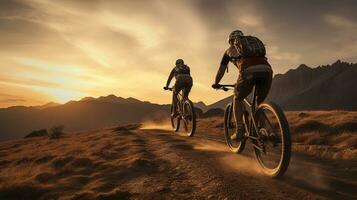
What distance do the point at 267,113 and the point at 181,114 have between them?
31.0ft

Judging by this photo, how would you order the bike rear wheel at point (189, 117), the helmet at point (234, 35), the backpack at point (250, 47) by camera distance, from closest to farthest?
the backpack at point (250, 47) < the helmet at point (234, 35) < the bike rear wheel at point (189, 117)

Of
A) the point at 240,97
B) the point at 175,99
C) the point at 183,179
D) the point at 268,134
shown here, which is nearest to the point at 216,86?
the point at 240,97

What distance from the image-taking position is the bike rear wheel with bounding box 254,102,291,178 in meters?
6.78

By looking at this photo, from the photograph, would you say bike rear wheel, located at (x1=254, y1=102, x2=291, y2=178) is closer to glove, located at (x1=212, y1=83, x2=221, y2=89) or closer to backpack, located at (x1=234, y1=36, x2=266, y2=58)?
backpack, located at (x1=234, y1=36, x2=266, y2=58)

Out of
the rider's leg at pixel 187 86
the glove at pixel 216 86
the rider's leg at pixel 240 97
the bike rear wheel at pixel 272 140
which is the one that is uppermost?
the rider's leg at pixel 187 86

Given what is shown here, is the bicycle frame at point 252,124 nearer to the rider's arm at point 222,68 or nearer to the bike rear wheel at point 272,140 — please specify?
the bike rear wheel at point 272,140

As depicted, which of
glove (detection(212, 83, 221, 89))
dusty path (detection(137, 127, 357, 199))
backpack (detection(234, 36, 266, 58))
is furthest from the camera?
glove (detection(212, 83, 221, 89))

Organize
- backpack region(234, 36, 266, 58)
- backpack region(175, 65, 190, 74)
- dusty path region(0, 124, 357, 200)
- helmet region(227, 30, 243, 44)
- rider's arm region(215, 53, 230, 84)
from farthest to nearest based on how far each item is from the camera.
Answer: backpack region(175, 65, 190, 74) < rider's arm region(215, 53, 230, 84) < helmet region(227, 30, 243, 44) < backpack region(234, 36, 266, 58) < dusty path region(0, 124, 357, 200)

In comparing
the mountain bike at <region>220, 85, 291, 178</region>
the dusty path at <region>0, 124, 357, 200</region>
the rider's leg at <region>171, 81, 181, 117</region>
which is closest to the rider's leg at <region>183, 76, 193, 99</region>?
the rider's leg at <region>171, 81, 181, 117</region>

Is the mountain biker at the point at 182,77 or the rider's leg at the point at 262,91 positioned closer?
the rider's leg at the point at 262,91

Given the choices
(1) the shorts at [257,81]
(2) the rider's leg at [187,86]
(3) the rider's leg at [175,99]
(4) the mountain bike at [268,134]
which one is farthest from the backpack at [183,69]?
(1) the shorts at [257,81]

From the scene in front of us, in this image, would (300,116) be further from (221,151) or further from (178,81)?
(221,151)

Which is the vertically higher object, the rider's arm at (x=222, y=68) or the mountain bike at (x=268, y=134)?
the rider's arm at (x=222, y=68)

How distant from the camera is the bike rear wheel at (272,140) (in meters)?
6.78
